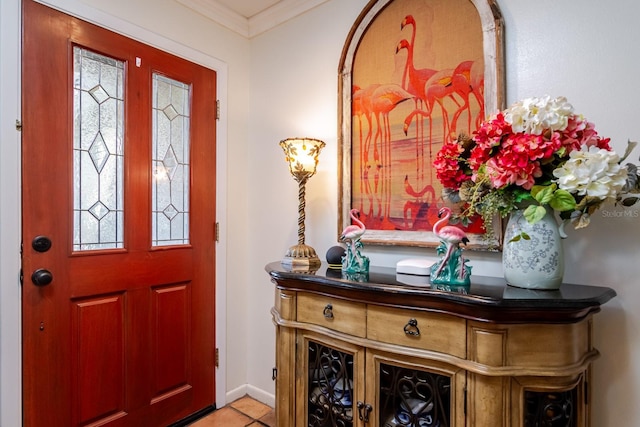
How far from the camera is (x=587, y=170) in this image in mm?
996

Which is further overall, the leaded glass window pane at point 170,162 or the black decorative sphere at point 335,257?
the leaded glass window pane at point 170,162

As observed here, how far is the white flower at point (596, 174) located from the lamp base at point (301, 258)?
3.45 feet

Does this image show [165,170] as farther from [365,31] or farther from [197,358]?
[365,31]

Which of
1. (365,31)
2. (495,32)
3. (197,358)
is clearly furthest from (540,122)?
(197,358)

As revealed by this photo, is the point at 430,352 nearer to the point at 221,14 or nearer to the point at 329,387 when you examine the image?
the point at 329,387

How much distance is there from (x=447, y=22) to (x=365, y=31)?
42 cm

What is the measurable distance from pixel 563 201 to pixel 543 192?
6 centimetres

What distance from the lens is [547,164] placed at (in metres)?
1.09

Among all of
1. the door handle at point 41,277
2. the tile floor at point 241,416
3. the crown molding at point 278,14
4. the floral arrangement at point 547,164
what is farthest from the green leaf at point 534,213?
the door handle at point 41,277

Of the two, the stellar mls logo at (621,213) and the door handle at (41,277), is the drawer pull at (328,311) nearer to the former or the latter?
the stellar mls logo at (621,213)

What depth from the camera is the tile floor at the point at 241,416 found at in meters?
2.04

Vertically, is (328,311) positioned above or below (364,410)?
above

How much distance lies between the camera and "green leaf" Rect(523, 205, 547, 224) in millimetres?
1044


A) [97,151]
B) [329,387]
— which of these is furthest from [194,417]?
[97,151]
